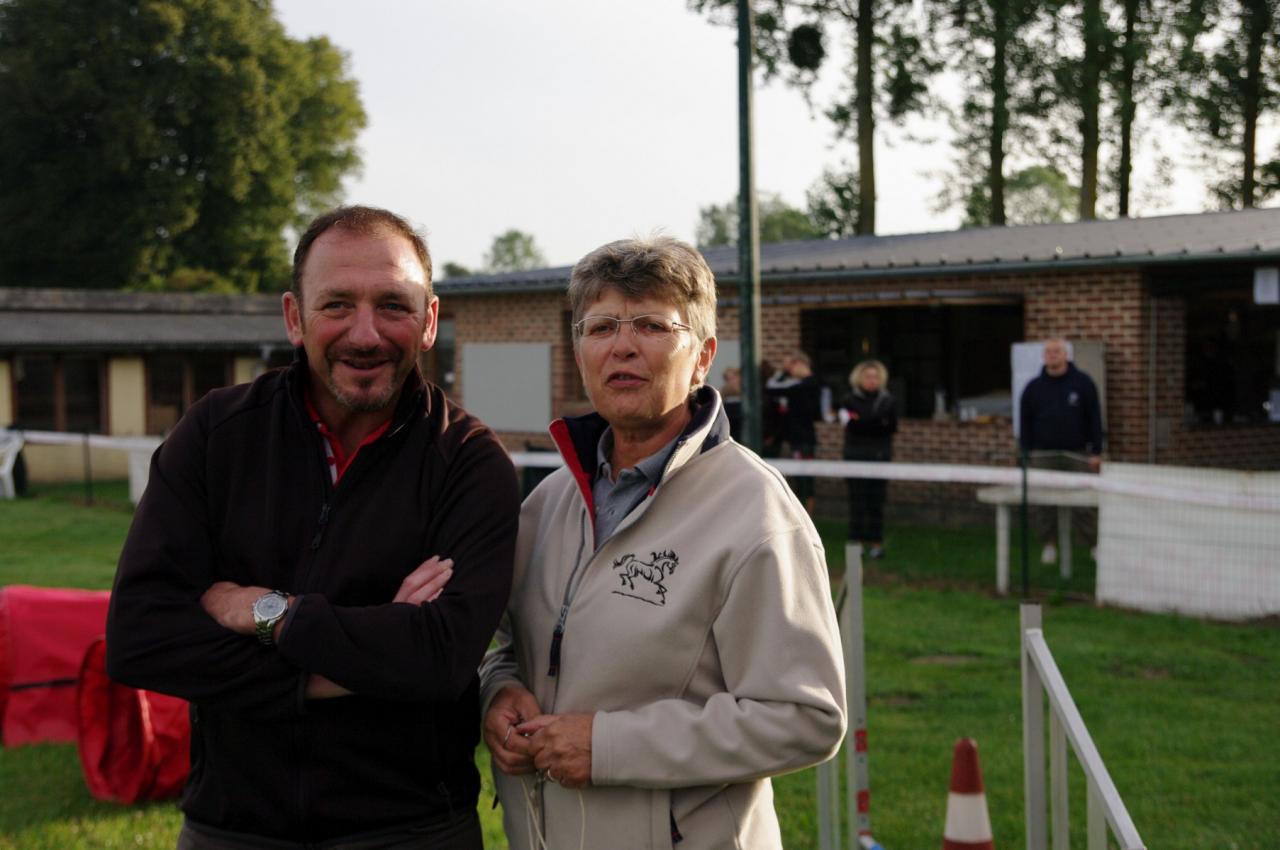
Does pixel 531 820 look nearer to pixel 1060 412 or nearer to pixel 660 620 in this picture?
pixel 660 620

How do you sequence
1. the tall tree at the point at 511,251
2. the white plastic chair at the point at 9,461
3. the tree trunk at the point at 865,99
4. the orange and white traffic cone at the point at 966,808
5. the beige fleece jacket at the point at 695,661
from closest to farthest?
the beige fleece jacket at the point at 695,661 < the orange and white traffic cone at the point at 966,808 < the white plastic chair at the point at 9,461 < the tree trunk at the point at 865,99 < the tall tree at the point at 511,251

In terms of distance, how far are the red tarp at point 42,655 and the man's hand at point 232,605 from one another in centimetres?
433

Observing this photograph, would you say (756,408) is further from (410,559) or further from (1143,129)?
(1143,129)

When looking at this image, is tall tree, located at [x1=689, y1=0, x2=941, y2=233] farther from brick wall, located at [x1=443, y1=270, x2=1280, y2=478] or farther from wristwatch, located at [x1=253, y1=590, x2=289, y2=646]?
wristwatch, located at [x1=253, y1=590, x2=289, y2=646]

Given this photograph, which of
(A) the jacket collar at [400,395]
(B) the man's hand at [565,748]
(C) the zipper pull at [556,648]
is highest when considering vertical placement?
(A) the jacket collar at [400,395]

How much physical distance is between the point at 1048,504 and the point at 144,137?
125 feet

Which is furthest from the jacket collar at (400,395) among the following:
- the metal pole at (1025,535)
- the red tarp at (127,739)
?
the metal pole at (1025,535)

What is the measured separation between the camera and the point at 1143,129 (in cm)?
3177

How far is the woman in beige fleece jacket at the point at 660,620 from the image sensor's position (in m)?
2.58

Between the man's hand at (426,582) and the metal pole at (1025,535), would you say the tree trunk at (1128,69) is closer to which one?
the metal pole at (1025,535)

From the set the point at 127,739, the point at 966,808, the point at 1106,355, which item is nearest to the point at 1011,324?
the point at 1106,355

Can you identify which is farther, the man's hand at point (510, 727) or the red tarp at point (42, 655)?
the red tarp at point (42, 655)

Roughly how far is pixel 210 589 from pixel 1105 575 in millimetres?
8945

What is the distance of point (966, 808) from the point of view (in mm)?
3582
